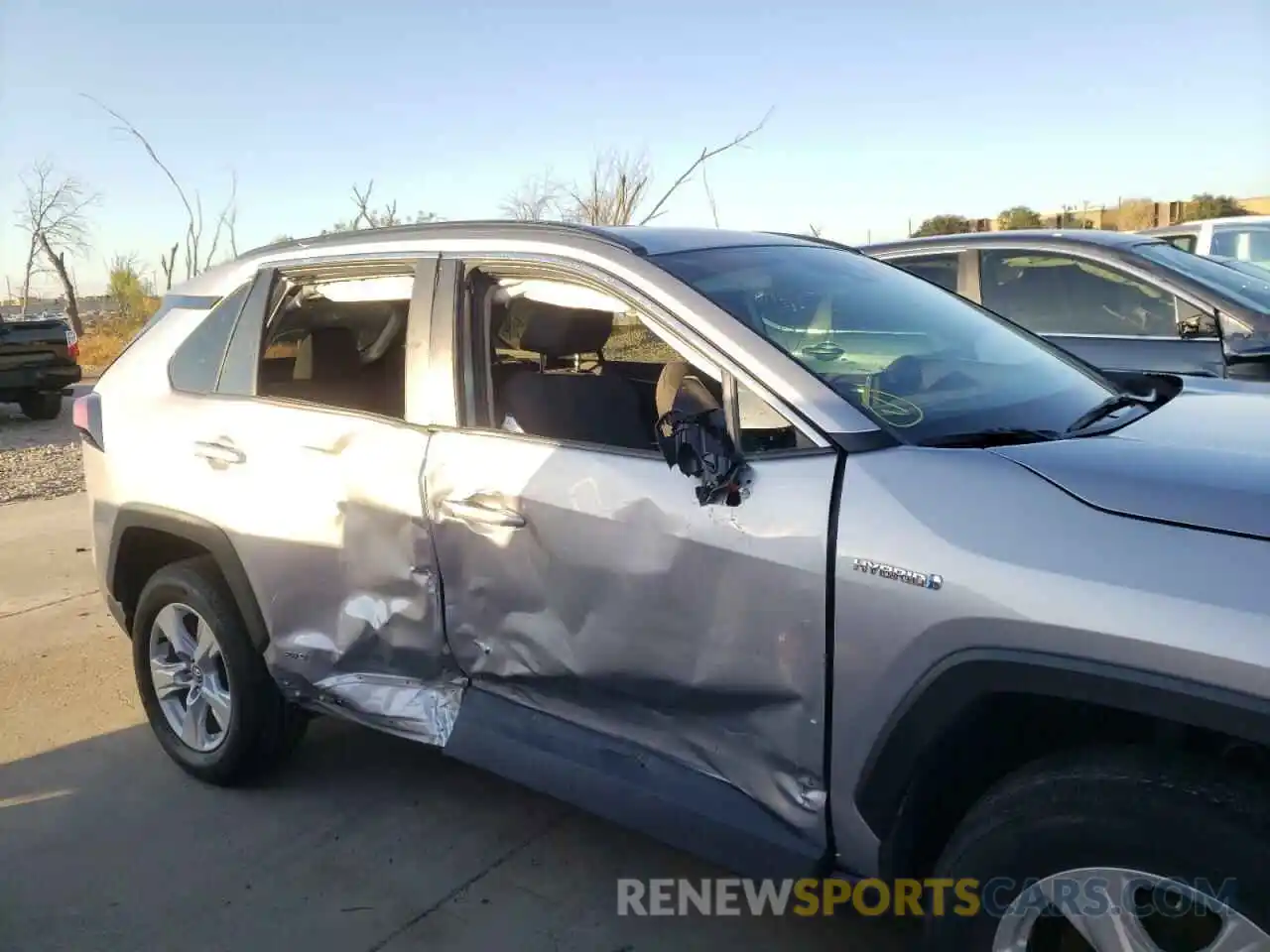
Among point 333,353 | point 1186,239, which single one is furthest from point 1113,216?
point 333,353

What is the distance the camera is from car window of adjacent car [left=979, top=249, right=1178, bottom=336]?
5645 mm

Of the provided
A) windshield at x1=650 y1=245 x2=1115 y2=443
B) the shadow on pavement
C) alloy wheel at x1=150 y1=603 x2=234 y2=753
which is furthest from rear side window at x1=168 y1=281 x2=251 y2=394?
windshield at x1=650 y1=245 x2=1115 y2=443

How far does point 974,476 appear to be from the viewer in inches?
79.0

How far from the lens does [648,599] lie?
2402 mm

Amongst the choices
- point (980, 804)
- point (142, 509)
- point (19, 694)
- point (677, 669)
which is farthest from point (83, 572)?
point (980, 804)

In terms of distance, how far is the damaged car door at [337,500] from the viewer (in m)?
2.95

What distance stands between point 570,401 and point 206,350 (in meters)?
1.56

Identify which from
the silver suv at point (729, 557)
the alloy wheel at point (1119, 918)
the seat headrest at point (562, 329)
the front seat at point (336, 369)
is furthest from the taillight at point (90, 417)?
the alloy wheel at point (1119, 918)

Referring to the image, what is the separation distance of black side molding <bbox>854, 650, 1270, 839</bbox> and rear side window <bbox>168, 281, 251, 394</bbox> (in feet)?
8.62

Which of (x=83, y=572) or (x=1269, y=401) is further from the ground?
(x=1269, y=401)

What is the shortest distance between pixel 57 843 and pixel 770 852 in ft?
7.97

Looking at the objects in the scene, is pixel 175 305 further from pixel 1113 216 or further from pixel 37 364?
pixel 1113 216

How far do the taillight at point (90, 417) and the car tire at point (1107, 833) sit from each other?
329 centimetres

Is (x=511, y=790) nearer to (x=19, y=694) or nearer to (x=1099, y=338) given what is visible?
(x=19, y=694)
